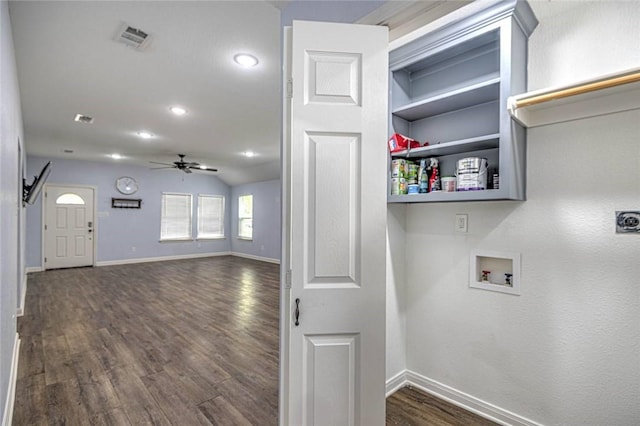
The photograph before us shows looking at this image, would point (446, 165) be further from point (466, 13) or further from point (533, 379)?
point (533, 379)

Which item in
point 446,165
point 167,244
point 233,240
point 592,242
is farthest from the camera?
point 233,240

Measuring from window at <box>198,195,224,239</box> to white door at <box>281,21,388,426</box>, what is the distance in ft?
28.8

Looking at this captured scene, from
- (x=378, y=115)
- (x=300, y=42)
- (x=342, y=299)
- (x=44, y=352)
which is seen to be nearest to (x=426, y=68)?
(x=378, y=115)

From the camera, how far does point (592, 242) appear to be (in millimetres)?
1498

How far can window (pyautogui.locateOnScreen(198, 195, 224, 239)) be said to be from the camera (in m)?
9.42

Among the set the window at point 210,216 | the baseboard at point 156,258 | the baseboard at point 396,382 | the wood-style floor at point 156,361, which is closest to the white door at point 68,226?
the baseboard at point 156,258

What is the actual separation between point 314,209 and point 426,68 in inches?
54.8

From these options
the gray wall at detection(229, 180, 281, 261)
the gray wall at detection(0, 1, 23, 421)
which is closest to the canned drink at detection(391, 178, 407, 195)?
the gray wall at detection(0, 1, 23, 421)

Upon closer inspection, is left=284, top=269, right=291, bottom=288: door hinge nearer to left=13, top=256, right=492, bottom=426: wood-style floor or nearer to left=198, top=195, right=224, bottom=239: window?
left=13, top=256, right=492, bottom=426: wood-style floor

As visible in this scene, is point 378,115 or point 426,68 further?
point 426,68

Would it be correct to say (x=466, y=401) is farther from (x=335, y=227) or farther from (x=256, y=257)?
(x=256, y=257)

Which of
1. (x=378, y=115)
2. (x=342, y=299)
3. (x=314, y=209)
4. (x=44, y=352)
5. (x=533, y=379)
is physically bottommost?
(x=44, y=352)

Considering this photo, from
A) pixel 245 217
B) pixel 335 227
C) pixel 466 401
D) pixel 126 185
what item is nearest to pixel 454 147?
pixel 335 227

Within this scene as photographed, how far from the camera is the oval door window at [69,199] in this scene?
280 inches
